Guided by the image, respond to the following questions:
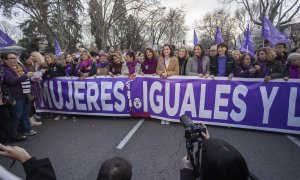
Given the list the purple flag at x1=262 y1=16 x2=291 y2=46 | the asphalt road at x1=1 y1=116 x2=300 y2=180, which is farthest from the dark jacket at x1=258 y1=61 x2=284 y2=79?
the purple flag at x1=262 y1=16 x2=291 y2=46

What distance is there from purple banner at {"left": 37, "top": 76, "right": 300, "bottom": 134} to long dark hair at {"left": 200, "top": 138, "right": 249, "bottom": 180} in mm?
4398

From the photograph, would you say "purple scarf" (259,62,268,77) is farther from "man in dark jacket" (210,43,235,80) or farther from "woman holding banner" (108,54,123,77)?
"woman holding banner" (108,54,123,77)

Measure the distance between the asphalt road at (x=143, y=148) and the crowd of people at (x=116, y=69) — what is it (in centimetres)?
60

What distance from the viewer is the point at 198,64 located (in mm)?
6102

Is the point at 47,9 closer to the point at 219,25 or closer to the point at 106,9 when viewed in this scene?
the point at 106,9

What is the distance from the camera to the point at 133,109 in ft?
21.2

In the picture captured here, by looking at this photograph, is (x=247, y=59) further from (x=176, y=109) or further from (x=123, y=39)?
(x=123, y=39)

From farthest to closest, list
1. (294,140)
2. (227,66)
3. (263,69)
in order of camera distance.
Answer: (227,66)
(263,69)
(294,140)

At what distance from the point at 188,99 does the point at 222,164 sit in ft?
15.2

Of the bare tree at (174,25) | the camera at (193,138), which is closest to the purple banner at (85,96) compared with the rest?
the camera at (193,138)

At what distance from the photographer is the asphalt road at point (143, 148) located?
3.73 metres

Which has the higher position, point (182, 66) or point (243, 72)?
point (182, 66)

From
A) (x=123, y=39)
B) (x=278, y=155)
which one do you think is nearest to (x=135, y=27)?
(x=123, y=39)

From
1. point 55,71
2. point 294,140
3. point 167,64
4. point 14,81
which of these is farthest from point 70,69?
point 294,140
